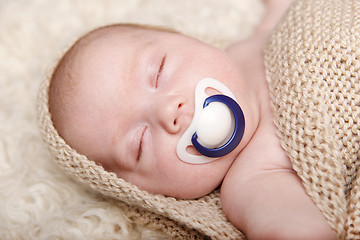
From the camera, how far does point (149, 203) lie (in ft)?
4.00

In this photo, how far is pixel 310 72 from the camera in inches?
48.0

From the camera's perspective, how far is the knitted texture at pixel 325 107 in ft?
3.55

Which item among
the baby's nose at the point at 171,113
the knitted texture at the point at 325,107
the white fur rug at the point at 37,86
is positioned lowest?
the white fur rug at the point at 37,86

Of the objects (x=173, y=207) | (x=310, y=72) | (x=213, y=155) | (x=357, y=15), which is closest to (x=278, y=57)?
(x=310, y=72)

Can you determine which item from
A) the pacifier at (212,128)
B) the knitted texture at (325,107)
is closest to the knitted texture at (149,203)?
the pacifier at (212,128)

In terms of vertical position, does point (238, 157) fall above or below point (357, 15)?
below

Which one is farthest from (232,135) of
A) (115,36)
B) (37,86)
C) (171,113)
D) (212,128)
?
(37,86)

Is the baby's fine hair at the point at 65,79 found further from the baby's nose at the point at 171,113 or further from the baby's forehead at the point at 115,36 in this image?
the baby's nose at the point at 171,113

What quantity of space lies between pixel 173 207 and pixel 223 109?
0.34 metres

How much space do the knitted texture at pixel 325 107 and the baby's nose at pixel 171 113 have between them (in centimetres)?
32

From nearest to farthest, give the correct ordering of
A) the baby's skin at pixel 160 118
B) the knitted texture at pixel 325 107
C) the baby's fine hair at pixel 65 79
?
1. the knitted texture at pixel 325 107
2. the baby's skin at pixel 160 118
3. the baby's fine hair at pixel 65 79

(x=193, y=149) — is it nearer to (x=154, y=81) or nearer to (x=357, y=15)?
(x=154, y=81)

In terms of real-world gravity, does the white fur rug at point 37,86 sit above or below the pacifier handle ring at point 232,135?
below

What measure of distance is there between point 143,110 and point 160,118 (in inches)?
3.1
